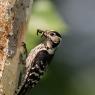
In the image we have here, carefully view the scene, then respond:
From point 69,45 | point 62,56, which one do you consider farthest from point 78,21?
point 62,56

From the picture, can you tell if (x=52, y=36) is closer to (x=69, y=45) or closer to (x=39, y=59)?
(x=39, y=59)

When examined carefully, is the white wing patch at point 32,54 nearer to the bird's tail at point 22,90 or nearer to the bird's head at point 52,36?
the bird's head at point 52,36

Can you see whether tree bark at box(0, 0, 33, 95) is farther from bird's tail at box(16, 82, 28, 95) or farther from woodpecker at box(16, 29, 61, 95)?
woodpecker at box(16, 29, 61, 95)

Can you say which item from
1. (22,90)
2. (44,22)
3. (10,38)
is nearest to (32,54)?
(22,90)

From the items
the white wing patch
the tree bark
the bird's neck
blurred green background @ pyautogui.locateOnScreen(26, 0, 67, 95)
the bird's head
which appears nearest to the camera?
the tree bark

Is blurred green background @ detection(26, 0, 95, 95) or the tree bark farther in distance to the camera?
blurred green background @ detection(26, 0, 95, 95)

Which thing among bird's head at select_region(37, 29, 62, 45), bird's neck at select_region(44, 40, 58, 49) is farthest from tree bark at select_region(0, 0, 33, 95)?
bird's neck at select_region(44, 40, 58, 49)

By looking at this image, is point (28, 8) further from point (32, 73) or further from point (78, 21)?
point (78, 21)
